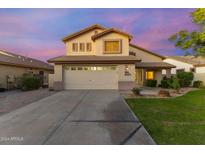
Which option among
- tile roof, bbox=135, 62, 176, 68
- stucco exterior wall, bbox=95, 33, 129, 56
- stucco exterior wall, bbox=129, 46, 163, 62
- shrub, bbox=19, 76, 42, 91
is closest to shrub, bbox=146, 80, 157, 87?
tile roof, bbox=135, 62, 176, 68

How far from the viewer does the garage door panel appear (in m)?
20.2

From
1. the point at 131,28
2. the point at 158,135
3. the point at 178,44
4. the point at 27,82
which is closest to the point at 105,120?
the point at 158,135

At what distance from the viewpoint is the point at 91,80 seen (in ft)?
66.2

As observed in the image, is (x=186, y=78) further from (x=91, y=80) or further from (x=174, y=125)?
(x=174, y=125)

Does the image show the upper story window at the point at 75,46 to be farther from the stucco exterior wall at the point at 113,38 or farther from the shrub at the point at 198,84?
the shrub at the point at 198,84

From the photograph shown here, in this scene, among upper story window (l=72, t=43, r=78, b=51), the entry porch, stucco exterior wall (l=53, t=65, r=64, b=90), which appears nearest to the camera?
stucco exterior wall (l=53, t=65, r=64, b=90)

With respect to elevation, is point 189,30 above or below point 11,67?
above

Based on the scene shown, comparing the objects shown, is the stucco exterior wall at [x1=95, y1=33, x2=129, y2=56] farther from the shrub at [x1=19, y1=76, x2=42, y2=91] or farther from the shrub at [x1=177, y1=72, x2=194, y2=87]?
the shrub at [x1=177, y1=72, x2=194, y2=87]

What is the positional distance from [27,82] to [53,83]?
2.42 m

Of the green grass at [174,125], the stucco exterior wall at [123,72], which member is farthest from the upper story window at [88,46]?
the green grass at [174,125]

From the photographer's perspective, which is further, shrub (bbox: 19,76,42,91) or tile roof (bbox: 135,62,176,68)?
tile roof (bbox: 135,62,176,68)

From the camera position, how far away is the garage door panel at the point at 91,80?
20.2m
